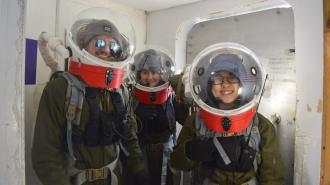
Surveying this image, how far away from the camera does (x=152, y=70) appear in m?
2.18

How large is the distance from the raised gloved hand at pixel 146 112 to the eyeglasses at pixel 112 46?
54cm

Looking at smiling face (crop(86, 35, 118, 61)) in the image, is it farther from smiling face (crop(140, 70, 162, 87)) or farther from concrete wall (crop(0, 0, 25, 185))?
concrete wall (crop(0, 0, 25, 185))

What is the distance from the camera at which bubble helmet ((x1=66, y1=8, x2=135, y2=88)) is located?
60.8 inches

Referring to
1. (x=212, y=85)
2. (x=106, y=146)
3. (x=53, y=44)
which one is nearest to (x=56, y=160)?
(x=106, y=146)

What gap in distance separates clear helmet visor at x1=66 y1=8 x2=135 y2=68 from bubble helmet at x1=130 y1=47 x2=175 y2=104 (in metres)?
0.36

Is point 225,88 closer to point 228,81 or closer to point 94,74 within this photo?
point 228,81

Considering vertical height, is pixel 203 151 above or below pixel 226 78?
below

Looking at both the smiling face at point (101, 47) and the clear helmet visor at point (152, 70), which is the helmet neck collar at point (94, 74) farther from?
the clear helmet visor at point (152, 70)

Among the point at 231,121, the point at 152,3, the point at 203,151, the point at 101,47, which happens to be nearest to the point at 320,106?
the point at 231,121

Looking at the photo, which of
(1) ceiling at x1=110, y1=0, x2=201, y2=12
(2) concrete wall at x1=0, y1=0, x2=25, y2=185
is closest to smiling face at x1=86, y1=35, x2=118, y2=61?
(1) ceiling at x1=110, y1=0, x2=201, y2=12

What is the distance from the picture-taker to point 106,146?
5.21 feet

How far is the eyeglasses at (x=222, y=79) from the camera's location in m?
1.56

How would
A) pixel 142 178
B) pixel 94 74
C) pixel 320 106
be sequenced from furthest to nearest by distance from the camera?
pixel 142 178 → pixel 94 74 → pixel 320 106

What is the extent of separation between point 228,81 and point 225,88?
45 mm
